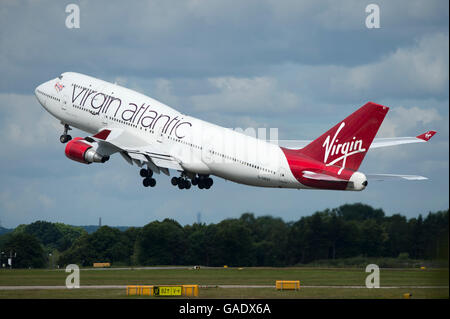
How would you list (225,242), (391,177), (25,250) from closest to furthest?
(391,177) → (225,242) → (25,250)

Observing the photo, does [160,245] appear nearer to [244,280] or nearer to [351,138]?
[244,280]

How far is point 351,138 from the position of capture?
2479 inches

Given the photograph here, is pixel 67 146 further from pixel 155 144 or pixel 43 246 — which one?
pixel 43 246

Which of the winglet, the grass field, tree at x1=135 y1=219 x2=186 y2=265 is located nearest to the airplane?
the winglet

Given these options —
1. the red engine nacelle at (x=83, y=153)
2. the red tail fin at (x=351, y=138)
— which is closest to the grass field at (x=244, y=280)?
the red tail fin at (x=351, y=138)

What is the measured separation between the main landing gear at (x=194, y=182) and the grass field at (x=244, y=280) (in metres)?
7.42

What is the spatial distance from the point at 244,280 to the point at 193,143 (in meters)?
11.4

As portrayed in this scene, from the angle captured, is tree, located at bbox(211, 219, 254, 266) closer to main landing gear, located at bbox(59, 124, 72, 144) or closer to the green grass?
main landing gear, located at bbox(59, 124, 72, 144)

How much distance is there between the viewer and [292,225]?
85.6 meters

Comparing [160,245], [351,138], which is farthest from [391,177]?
[160,245]

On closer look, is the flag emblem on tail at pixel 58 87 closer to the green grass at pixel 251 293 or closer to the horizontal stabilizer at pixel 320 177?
the green grass at pixel 251 293
